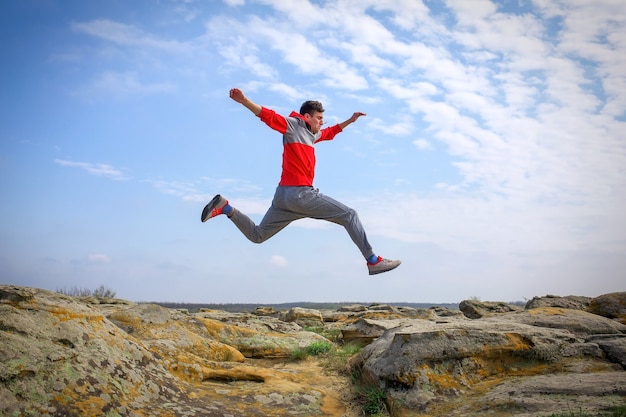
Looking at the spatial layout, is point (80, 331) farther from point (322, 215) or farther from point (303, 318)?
point (303, 318)

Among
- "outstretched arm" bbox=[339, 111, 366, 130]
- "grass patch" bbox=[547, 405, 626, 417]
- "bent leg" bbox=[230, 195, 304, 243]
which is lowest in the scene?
"grass patch" bbox=[547, 405, 626, 417]

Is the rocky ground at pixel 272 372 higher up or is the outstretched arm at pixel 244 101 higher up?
the outstretched arm at pixel 244 101

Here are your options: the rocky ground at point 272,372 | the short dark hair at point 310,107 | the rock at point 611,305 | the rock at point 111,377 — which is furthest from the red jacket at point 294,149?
the rock at point 611,305

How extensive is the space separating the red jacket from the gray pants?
0.16 meters

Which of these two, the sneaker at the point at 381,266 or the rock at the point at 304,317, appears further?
the rock at the point at 304,317

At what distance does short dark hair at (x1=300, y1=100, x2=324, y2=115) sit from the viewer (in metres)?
7.74

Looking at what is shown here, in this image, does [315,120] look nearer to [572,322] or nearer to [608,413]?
[608,413]

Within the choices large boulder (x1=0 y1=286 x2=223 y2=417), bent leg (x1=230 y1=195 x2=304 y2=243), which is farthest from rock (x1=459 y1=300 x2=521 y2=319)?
large boulder (x1=0 y1=286 x2=223 y2=417)

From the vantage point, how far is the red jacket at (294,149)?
7211 mm

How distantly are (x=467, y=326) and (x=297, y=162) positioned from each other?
11.2 ft

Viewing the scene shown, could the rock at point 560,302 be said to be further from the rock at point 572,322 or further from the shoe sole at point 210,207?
the shoe sole at point 210,207

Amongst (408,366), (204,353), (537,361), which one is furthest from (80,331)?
(537,361)

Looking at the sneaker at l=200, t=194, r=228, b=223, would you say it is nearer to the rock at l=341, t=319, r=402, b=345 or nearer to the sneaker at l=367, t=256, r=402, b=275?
the sneaker at l=367, t=256, r=402, b=275

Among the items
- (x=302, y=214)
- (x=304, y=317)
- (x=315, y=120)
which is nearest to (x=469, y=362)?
(x=302, y=214)
